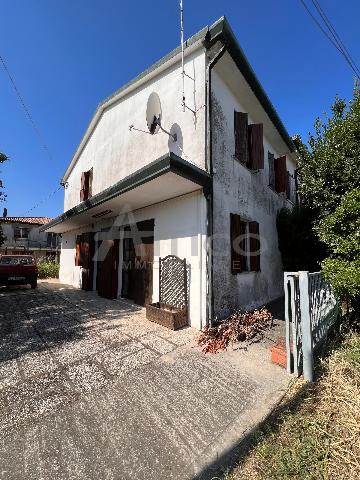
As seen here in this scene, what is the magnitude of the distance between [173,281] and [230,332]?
1.86 m

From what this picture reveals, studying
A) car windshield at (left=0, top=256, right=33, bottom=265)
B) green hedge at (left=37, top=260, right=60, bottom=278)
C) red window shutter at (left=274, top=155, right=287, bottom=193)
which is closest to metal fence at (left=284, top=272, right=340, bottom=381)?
red window shutter at (left=274, top=155, right=287, bottom=193)

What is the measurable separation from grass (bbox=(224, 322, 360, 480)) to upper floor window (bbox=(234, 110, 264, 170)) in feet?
18.0

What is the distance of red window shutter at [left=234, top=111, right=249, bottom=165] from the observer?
21.7ft

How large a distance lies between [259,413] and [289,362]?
1056 mm

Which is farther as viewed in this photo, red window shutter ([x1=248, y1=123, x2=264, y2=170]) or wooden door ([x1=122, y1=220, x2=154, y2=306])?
red window shutter ([x1=248, y1=123, x2=264, y2=170])

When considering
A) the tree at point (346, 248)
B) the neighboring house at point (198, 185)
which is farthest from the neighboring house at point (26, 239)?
the tree at point (346, 248)

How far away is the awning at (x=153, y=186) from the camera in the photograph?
177 inches

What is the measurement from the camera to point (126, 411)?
2.62m

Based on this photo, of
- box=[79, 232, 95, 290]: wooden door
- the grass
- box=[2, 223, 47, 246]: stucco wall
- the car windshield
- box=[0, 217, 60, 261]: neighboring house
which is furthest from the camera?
box=[2, 223, 47, 246]: stucco wall

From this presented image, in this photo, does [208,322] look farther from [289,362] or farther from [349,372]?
[349,372]

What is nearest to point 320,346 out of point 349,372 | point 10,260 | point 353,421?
point 349,372

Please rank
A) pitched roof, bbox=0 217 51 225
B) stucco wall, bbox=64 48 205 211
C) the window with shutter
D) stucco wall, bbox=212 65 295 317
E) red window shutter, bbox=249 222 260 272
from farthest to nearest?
pitched roof, bbox=0 217 51 225, the window with shutter, red window shutter, bbox=249 222 260 272, stucco wall, bbox=64 48 205 211, stucco wall, bbox=212 65 295 317

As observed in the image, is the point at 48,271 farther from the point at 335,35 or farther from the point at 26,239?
the point at 335,35

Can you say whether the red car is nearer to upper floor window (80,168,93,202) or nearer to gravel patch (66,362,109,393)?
upper floor window (80,168,93,202)
